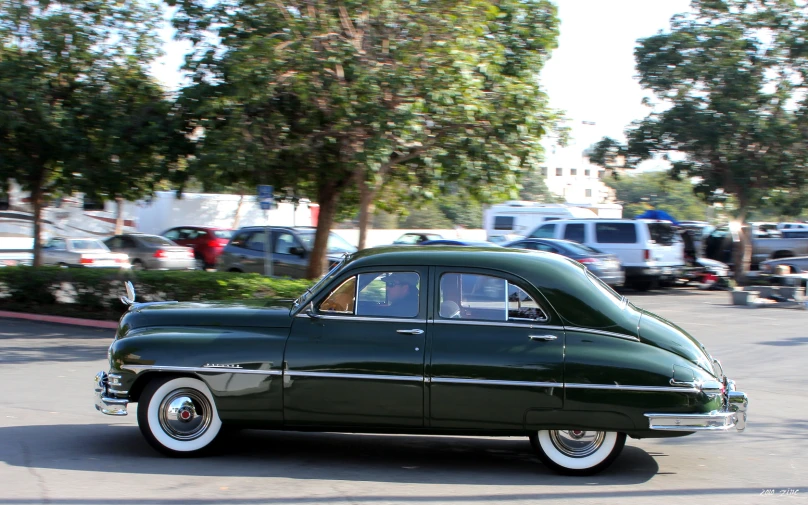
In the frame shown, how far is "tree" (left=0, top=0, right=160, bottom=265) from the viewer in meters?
15.3

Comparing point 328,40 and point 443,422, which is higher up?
point 328,40

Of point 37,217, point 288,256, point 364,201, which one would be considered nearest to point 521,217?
point 288,256

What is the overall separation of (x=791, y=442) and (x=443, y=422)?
3546 mm

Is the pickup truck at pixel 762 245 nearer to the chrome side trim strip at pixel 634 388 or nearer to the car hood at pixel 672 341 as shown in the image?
the car hood at pixel 672 341

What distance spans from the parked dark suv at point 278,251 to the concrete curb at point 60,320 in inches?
231

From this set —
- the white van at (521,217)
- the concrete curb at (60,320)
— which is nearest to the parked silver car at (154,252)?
the concrete curb at (60,320)

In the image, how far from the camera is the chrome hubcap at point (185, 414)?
21.0 feet

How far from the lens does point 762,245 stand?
29.5m

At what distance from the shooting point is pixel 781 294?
795 inches

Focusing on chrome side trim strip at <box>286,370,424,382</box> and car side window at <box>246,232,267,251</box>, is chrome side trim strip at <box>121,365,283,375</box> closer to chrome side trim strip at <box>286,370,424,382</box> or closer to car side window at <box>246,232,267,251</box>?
chrome side trim strip at <box>286,370,424,382</box>

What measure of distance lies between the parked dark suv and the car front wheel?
1334 cm

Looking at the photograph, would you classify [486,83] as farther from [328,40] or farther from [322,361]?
[322,361]

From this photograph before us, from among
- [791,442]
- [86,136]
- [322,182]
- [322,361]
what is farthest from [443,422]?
[86,136]

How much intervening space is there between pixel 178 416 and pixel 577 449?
304 cm
